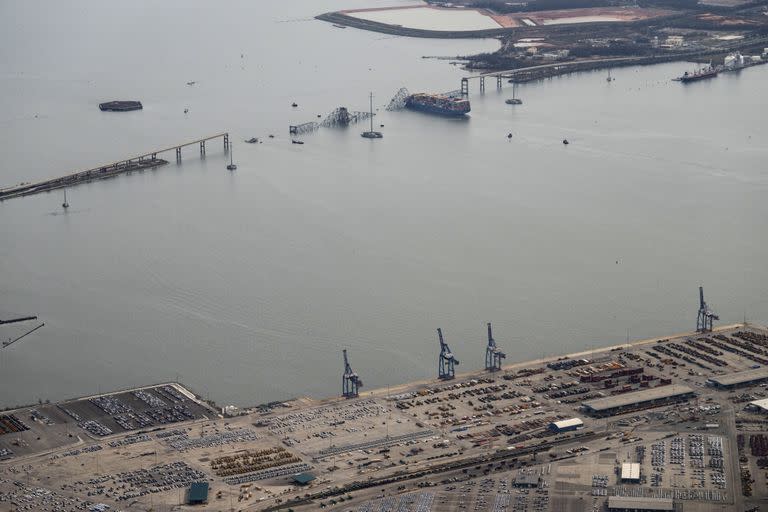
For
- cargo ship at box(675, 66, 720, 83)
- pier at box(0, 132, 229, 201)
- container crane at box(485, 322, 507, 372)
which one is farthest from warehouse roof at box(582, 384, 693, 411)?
cargo ship at box(675, 66, 720, 83)

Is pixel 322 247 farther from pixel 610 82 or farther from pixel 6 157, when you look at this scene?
pixel 610 82

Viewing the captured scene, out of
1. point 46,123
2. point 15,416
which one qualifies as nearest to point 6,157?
point 46,123

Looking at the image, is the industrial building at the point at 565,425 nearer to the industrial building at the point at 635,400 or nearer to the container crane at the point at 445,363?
the industrial building at the point at 635,400

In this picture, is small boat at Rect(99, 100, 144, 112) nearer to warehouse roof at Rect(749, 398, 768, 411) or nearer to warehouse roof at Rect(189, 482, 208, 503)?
warehouse roof at Rect(189, 482, 208, 503)

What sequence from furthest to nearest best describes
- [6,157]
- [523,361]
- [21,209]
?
[6,157]
[21,209]
[523,361]

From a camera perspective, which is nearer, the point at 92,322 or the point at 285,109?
the point at 92,322
